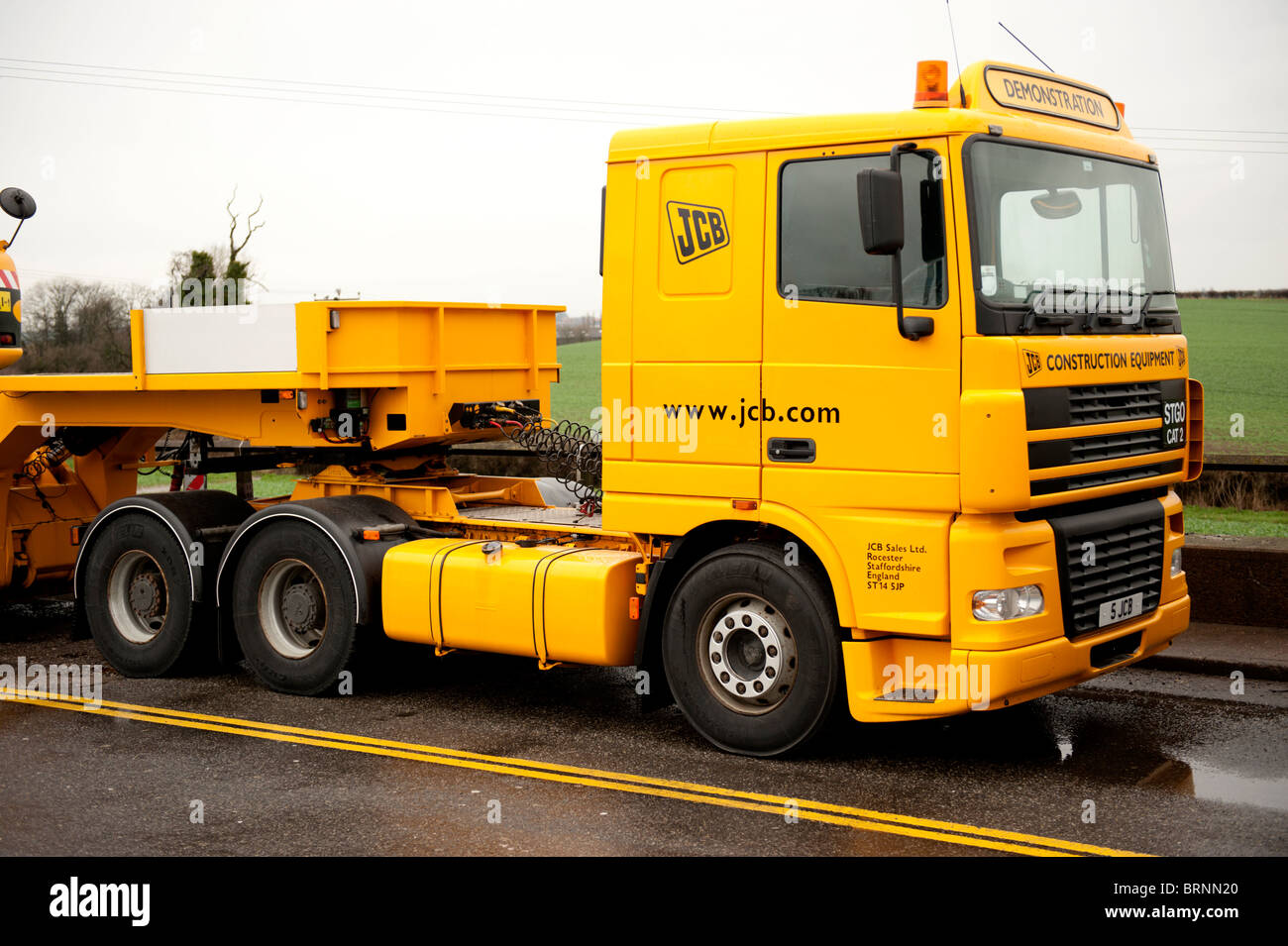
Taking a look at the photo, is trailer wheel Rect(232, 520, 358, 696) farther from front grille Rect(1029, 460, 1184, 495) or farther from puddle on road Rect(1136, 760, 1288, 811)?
puddle on road Rect(1136, 760, 1288, 811)

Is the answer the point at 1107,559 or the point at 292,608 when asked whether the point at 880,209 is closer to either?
the point at 1107,559

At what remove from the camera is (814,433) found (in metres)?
6.73

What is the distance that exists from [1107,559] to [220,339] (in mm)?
5567

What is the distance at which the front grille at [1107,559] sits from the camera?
6.61m

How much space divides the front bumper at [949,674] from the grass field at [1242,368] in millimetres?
6043

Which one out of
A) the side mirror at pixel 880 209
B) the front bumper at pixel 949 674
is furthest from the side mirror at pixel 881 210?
the front bumper at pixel 949 674

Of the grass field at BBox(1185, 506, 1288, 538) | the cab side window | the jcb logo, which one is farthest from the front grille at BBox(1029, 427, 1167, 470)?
the grass field at BBox(1185, 506, 1288, 538)

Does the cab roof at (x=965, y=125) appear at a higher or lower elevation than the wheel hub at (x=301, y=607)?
higher

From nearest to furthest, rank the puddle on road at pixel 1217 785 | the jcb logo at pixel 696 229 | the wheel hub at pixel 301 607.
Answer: the puddle on road at pixel 1217 785 < the jcb logo at pixel 696 229 < the wheel hub at pixel 301 607

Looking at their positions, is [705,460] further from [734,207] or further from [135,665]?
[135,665]

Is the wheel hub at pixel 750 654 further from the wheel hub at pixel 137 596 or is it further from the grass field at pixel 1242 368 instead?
the grass field at pixel 1242 368

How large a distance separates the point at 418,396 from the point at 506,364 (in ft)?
2.75

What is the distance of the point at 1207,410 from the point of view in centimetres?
2002

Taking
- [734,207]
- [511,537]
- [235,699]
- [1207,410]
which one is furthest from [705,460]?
[1207,410]
